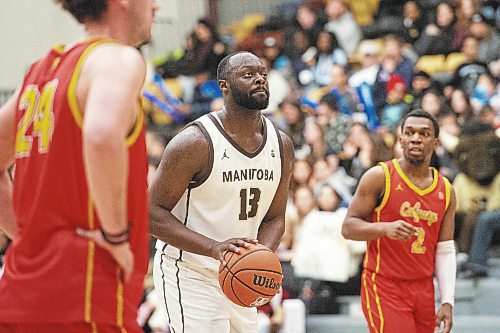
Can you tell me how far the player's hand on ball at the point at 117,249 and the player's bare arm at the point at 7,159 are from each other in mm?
610

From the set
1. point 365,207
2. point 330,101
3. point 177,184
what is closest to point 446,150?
point 330,101

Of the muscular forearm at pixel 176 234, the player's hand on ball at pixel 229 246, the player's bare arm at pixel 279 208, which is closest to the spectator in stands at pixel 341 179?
the player's bare arm at pixel 279 208

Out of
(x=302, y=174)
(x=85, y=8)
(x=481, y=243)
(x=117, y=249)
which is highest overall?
(x=85, y=8)

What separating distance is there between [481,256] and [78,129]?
23.0ft

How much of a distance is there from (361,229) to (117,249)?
3.23 metres

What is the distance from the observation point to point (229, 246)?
5082 mm

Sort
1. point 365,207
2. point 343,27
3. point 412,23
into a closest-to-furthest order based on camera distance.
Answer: point 365,207
point 412,23
point 343,27

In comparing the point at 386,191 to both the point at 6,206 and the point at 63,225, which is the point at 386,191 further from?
the point at 63,225

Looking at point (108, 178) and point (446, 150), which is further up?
point (108, 178)

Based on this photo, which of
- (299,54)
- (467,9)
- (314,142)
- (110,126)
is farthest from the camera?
(299,54)

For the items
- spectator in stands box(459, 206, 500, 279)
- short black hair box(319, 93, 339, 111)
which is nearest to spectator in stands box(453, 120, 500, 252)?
spectator in stands box(459, 206, 500, 279)

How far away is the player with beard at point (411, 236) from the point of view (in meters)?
6.23

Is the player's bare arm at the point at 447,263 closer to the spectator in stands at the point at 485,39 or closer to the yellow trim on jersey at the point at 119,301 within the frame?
the yellow trim on jersey at the point at 119,301

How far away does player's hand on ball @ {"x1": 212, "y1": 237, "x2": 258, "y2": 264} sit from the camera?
16.6ft
